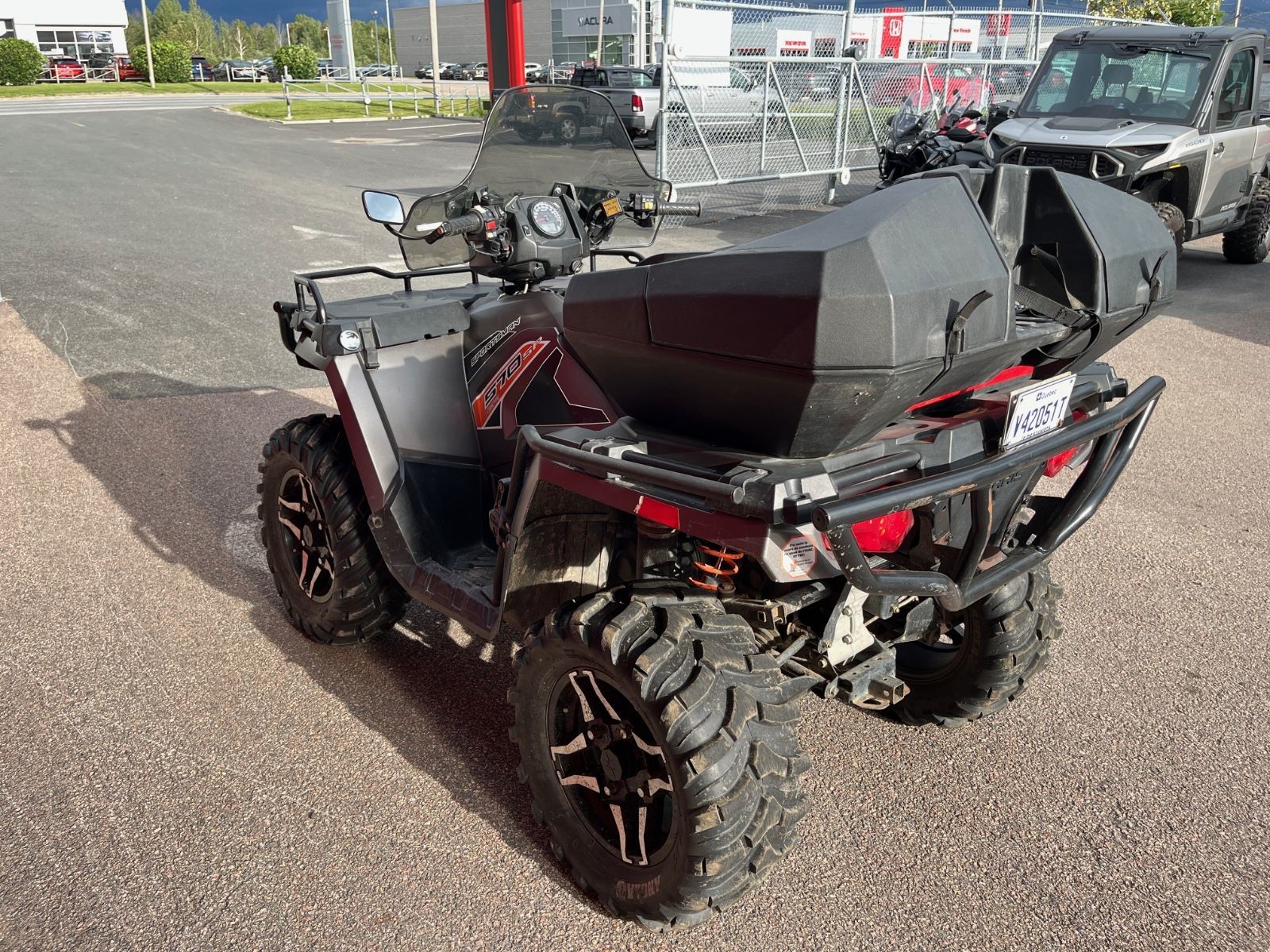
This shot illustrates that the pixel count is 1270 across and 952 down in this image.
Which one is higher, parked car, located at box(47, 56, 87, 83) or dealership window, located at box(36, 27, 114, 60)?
dealership window, located at box(36, 27, 114, 60)

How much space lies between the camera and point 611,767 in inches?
96.7

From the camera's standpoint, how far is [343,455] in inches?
135

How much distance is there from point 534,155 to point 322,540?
1.51 m

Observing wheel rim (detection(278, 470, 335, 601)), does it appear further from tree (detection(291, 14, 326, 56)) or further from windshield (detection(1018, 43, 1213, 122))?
tree (detection(291, 14, 326, 56))

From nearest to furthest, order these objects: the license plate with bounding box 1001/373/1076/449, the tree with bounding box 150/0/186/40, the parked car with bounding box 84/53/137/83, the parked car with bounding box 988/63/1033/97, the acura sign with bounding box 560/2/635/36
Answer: the license plate with bounding box 1001/373/1076/449, the parked car with bounding box 988/63/1033/97, the acura sign with bounding box 560/2/635/36, the parked car with bounding box 84/53/137/83, the tree with bounding box 150/0/186/40

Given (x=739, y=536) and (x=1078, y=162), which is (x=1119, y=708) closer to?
(x=739, y=536)

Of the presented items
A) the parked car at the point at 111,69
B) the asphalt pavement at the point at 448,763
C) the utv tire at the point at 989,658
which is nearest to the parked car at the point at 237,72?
the parked car at the point at 111,69

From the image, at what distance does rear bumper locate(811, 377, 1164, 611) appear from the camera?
1911 millimetres

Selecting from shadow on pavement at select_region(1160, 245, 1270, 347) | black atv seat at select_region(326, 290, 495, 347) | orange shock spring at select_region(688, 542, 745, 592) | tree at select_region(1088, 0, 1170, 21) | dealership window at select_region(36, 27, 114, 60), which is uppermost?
dealership window at select_region(36, 27, 114, 60)

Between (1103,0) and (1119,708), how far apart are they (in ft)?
79.9

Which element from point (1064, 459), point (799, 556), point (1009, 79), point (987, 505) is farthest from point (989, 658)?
point (1009, 79)

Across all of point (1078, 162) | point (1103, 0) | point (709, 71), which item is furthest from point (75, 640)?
point (1103, 0)

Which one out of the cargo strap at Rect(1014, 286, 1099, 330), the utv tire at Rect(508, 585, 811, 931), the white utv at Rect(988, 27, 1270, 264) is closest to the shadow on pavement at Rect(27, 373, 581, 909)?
the utv tire at Rect(508, 585, 811, 931)

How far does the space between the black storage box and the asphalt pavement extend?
50.2 inches
